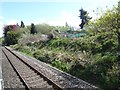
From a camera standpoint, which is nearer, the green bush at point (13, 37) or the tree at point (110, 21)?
the tree at point (110, 21)

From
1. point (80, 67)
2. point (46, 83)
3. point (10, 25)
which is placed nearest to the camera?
point (46, 83)

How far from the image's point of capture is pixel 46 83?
14148 millimetres

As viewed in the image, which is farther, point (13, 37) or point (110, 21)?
point (13, 37)

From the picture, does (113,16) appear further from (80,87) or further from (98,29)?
(80,87)

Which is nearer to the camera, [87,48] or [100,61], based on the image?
[100,61]

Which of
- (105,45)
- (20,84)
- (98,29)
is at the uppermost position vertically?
(98,29)

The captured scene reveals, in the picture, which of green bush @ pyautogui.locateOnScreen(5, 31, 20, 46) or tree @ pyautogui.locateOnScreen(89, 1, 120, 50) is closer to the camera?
tree @ pyautogui.locateOnScreen(89, 1, 120, 50)

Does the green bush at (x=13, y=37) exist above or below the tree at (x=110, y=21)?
below

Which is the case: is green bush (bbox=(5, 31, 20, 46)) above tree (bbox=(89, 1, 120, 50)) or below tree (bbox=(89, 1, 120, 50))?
below

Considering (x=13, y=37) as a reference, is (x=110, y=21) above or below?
above

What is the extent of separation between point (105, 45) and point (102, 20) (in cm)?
630

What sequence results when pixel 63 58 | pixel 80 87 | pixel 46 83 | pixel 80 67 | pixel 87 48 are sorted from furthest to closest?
1. pixel 87 48
2. pixel 63 58
3. pixel 80 67
4. pixel 46 83
5. pixel 80 87

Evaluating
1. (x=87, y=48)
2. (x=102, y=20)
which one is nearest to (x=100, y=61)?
(x=102, y=20)

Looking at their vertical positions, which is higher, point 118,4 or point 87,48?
point 118,4
